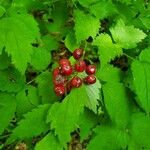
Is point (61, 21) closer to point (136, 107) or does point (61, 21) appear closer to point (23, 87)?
point (23, 87)

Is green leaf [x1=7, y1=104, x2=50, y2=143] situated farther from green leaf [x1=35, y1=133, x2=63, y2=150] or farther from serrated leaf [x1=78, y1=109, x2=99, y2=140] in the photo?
serrated leaf [x1=78, y1=109, x2=99, y2=140]

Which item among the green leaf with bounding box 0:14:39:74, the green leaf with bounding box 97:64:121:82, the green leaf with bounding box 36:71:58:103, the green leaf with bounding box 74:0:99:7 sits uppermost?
the green leaf with bounding box 74:0:99:7

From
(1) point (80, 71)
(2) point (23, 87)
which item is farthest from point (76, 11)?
(2) point (23, 87)

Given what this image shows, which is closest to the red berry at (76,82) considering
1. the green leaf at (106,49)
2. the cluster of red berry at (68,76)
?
the cluster of red berry at (68,76)

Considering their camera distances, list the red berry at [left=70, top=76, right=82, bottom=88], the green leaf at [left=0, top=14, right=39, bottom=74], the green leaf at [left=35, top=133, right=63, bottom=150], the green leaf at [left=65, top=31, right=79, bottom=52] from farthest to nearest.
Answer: the green leaf at [left=65, top=31, right=79, bottom=52]
the green leaf at [left=35, top=133, right=63, bottom=150]
the red berry at [left=70, top=76, right=82, bottom=88]
the green leaf at [left=0, top=14, right=39, bottom=74]

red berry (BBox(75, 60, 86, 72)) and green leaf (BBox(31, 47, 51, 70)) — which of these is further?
green leaf (BBox(31, 47, 51, 70))

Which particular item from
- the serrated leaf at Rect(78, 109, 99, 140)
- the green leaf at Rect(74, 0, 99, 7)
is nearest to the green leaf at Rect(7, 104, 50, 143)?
the serrated leaf at Rect(78, 109, 99, 140)

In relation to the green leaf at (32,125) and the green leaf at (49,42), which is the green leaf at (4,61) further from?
the green leaf at (32,125)
